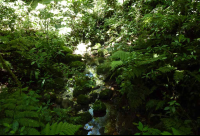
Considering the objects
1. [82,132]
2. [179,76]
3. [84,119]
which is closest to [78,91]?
[84,119]

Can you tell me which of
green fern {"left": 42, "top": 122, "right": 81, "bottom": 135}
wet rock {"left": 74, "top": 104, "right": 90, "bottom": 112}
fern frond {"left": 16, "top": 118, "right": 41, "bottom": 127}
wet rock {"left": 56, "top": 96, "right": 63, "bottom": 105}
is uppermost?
fern frond {"left": 16, "top": 118, "right": 41, "bottom": 127}

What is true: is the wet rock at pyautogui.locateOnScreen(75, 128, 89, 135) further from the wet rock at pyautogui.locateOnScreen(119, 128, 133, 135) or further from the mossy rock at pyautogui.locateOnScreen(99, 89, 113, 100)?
the mossy rock at pyautogui.locateOnScreen(99, 89, 113, 100)

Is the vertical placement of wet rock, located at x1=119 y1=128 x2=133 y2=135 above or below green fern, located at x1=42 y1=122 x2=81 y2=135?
below

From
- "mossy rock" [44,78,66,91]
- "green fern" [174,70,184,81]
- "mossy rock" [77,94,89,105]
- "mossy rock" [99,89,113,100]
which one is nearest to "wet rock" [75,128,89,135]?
"mossy rock" [77,94,89,105]

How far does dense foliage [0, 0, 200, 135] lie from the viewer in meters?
1.74

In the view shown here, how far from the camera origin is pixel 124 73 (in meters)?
2.54

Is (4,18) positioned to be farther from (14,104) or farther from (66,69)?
(14,104)

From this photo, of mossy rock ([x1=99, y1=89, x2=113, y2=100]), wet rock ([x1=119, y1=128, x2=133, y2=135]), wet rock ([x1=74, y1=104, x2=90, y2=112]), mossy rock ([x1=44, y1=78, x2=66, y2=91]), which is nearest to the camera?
wet rock ([x1=119, y1=128, x2=133, y2=135])

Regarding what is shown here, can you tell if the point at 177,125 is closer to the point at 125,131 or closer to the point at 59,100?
the point at 125,131

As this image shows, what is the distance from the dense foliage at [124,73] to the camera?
174 cm

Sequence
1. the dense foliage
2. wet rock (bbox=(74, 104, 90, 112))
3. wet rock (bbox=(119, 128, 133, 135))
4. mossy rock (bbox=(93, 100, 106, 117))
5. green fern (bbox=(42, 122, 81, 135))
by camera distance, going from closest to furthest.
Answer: green fern (bbox=(42, 122, 81, 135)) < the dense foliage < wet rock (bbox=(119, 128, 133, 135)) < mossy rock (bbox=(93, 100, 106, 117)) < wet rock (bbox=(74, 104, 90, 112))

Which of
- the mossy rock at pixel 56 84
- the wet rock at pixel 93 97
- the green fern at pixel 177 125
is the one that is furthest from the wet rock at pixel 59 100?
the green fern at pixel 177 125

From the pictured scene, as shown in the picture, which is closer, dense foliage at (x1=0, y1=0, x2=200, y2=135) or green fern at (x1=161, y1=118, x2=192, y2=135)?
green fern at (x1=161, y1=118, x2=192, y2=135)

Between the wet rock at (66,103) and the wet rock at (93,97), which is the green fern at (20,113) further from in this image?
the wet rock at (93,97)
